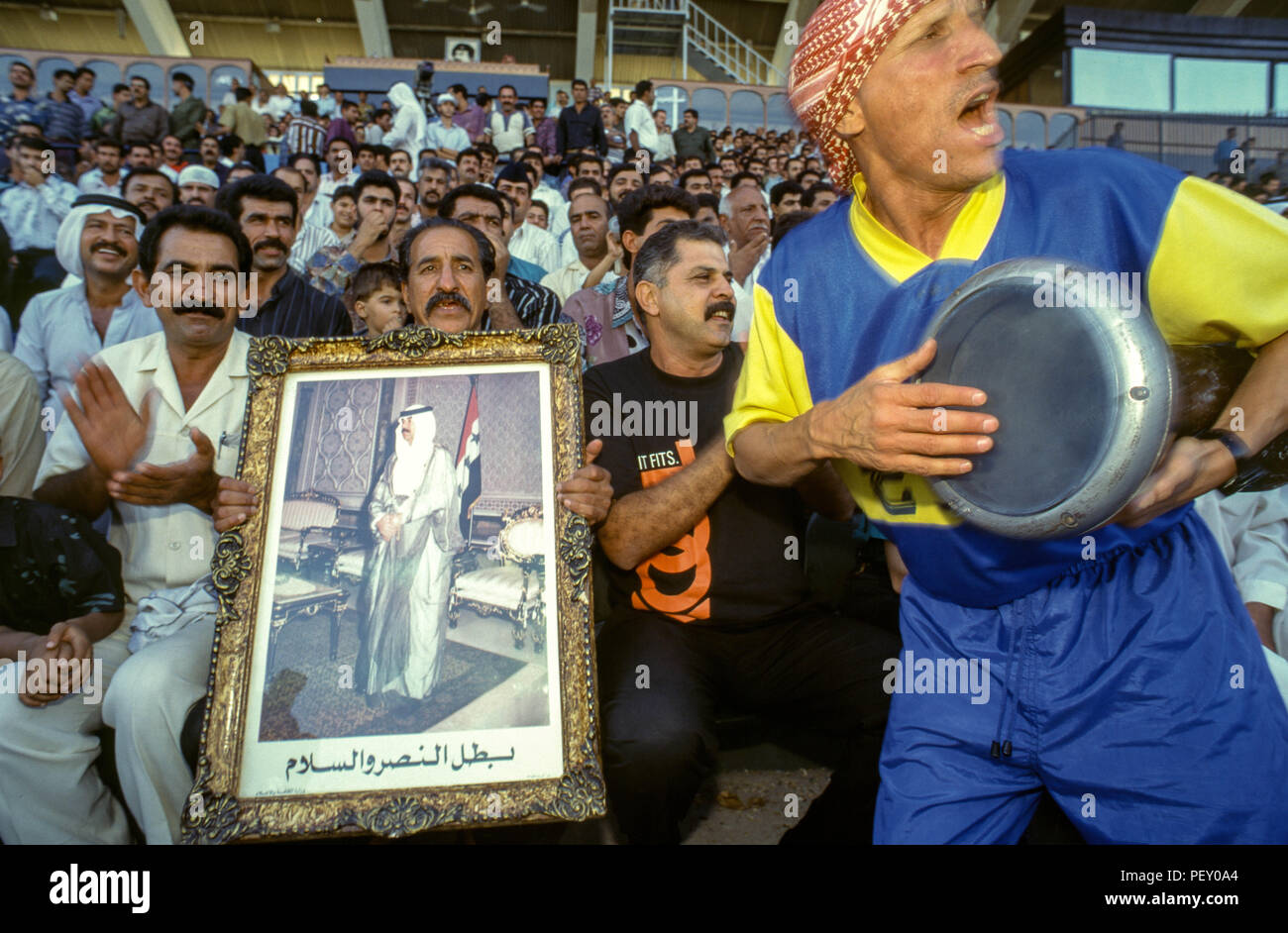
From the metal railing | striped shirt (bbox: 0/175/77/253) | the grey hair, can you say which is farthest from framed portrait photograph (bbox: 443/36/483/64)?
the grey hair

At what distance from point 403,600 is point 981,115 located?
5.61 ft

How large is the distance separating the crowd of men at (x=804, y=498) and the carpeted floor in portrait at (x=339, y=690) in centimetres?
42

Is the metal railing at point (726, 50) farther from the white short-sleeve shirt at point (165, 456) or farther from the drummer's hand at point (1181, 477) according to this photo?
the drummer's hand at point (1181, 477)

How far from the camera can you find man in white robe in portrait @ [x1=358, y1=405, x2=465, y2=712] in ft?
6.46

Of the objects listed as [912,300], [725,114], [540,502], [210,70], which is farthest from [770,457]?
[210,70]

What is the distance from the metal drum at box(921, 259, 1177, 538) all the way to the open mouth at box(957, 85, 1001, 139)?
0.36 meters

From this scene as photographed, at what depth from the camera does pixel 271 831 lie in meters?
1.79

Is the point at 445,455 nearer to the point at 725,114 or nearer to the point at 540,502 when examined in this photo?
the point at 540,502

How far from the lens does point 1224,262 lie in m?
1.23

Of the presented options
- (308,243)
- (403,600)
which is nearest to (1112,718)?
(403,600)

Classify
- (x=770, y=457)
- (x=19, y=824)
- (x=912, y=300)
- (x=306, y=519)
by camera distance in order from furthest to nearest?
(x=19, y=824) → (x=306, y=519) → (x=770, y=457) → (x=912, y=300)

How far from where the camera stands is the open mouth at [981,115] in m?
1.45

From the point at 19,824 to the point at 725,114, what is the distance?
74.4ft

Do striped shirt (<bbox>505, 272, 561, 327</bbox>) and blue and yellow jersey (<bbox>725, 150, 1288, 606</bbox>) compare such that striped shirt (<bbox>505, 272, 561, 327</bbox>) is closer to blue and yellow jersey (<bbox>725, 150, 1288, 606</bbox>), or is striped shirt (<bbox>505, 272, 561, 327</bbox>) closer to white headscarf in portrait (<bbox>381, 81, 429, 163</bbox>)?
blue and yellow jersey (<bbox>725, 150, 1288, 606</bbox>)
